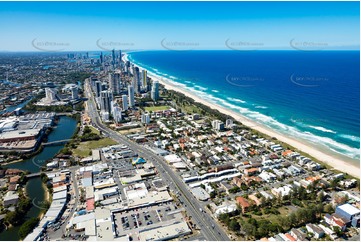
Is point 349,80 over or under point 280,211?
over

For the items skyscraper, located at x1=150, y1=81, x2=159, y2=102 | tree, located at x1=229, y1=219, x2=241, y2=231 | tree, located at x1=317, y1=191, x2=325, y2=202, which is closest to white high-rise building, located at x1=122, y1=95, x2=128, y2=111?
skyscraper, located at x1=150, y1=81, x2=159, y2=102

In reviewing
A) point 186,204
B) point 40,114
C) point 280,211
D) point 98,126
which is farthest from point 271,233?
point 40,114

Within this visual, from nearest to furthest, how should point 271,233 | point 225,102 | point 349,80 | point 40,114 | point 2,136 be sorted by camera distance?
1. point 271,233
2. point 2,136
3. point 40,114
4. point 225,102
5. point 349,80

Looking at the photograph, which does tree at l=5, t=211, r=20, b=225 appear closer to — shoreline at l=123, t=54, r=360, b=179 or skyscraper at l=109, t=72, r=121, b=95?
shoreline at l=123, t=54, r=360, b=179

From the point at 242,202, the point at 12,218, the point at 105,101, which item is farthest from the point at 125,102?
the point at 242,202

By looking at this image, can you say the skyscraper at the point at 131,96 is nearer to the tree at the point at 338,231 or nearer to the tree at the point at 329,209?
the tree at the point at 329,209

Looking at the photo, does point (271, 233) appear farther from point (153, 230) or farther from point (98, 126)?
point (98, 126)
